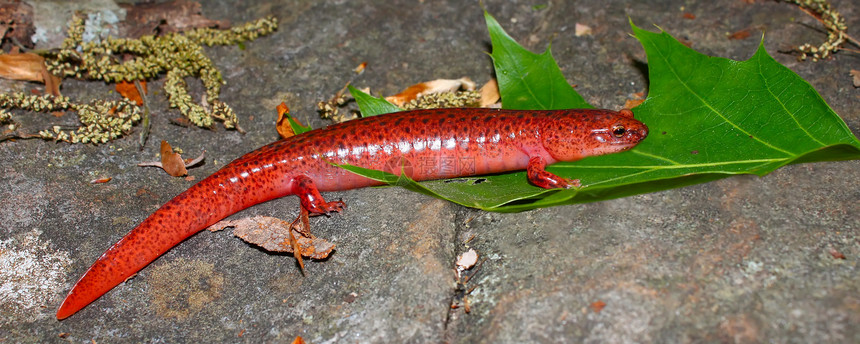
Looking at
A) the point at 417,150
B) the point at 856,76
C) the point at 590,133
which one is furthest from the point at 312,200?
the point at 856,76

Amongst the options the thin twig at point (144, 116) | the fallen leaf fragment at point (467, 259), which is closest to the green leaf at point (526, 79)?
the fallen leaf fragment at point (467, 259)

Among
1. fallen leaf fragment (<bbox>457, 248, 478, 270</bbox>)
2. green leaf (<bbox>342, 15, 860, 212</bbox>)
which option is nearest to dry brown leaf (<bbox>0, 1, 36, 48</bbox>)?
green leaf (<bbox>342, 15, 860, 212</bbox>)

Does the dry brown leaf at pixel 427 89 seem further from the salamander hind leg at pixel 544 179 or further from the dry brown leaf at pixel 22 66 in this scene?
the dry brown leaf at pixel 22 66

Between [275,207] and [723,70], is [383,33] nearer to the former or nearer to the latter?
[275,207]

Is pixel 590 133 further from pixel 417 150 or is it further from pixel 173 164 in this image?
pixel 173 164

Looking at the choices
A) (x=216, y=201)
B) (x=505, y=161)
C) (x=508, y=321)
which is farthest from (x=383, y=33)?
(x=508, y=321)

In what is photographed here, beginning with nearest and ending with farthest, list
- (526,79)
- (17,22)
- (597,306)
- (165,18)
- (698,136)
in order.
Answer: (597,306) < (698,136) < (526,79) < (17,22) < (165,18)
